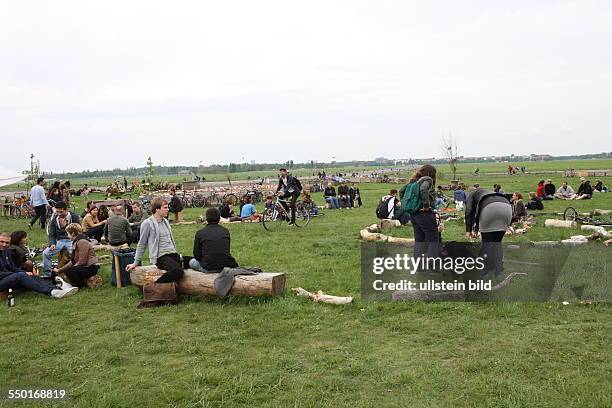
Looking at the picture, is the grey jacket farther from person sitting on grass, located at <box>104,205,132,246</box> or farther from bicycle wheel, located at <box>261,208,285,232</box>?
bicycle wheel, located at <box>261,208,285,232</box>

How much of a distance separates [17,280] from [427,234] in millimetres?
6250

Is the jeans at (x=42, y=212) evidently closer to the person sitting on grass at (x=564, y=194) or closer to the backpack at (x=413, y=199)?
the backpack at (x=413, y=199)

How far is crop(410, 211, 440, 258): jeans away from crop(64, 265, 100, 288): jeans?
17.2 ft

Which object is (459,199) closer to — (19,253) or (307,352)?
(19,253)

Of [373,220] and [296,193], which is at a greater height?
[296,193]

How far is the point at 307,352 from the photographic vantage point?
542 centimetres

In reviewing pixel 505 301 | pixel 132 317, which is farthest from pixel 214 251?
pixel 505 301

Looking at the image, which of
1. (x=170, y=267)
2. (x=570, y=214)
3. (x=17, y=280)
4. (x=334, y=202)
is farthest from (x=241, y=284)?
(x=334, y=202)

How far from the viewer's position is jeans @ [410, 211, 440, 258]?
24.5 ft

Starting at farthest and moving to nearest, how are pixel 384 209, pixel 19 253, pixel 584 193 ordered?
pixel 584 193
pixel 384 209
pixel 19 253

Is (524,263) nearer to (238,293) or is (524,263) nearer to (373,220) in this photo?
(238,293)

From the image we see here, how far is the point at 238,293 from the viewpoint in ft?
24.3

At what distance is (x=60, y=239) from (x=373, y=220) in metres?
10.0

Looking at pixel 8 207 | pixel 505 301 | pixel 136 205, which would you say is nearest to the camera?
pixel 505 301
